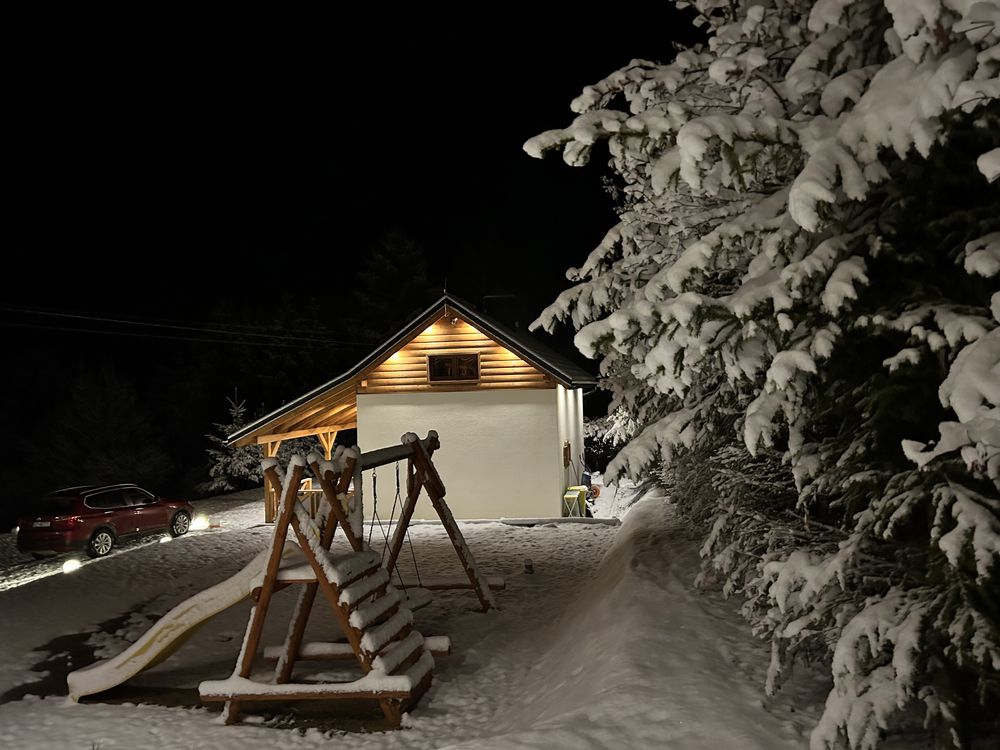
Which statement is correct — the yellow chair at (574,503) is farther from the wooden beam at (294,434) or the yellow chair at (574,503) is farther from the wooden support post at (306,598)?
the wooden support post at (306,598)

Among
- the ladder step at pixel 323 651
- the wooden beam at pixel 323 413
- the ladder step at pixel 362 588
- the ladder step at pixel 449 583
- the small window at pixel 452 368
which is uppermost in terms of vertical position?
the small window at pixel 452 368

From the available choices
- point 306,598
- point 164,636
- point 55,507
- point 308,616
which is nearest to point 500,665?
point 308,616

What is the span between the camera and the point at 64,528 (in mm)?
17703

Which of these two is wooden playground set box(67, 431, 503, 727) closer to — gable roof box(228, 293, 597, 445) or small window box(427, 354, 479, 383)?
gable roof box(228, 293, 597, 445)

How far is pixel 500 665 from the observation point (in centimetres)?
914

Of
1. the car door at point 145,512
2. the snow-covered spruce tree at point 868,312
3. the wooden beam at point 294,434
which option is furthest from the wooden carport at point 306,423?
the snow-covered spruce tree at point 868,312

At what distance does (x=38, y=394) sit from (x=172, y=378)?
8345mm

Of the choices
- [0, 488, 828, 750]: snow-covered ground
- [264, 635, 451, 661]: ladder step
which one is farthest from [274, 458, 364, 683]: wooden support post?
[0, 488, 828, 750]: snow-covered ground

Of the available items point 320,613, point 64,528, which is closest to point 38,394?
point 64,528

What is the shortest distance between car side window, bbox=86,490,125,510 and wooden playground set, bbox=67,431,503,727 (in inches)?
445

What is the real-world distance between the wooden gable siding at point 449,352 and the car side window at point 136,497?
20.1 feet

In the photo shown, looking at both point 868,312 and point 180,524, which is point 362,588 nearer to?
point 868,312

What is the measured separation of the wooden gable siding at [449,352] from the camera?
20047 mm

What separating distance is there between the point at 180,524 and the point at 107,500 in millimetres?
2378
